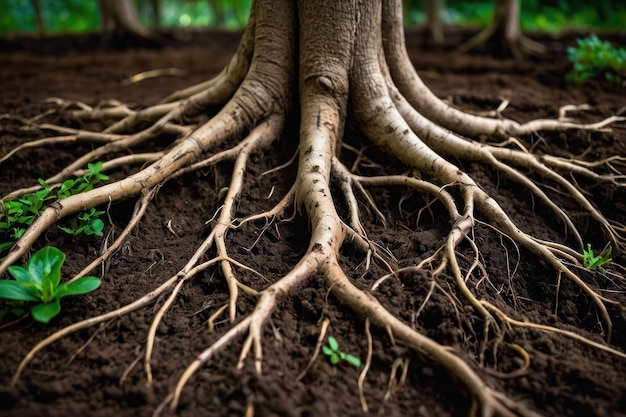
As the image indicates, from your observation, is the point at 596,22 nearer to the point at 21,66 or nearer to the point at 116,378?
the point at 21,66

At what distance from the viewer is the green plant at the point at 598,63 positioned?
13.6 feet

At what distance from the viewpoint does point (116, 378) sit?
66.5 inches

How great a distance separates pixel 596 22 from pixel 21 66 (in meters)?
11.3

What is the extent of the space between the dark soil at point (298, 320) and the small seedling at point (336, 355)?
0.04 metres

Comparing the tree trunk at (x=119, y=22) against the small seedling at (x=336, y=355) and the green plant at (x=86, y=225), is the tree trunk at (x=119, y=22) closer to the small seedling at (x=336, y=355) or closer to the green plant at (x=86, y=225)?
the green plant at (x=86, y=225)

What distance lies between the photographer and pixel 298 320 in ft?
6.41

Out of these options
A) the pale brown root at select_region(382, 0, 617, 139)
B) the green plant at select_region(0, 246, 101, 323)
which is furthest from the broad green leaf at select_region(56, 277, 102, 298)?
the pale brown root at select_region(382, 0, 617, 139)

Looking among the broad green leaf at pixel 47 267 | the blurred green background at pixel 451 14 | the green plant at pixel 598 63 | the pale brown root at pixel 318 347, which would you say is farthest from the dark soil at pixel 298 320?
the blurred green background at pixel 451 14

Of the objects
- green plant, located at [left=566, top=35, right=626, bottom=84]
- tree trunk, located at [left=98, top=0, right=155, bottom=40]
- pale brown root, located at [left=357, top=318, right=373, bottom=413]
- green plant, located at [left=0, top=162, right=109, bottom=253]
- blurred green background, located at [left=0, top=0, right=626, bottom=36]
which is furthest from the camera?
blurred green background, located at [left=0, top=0, right=626, bottom=36]

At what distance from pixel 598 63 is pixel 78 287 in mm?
4433

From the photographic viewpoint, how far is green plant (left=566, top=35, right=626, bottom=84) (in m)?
4.16

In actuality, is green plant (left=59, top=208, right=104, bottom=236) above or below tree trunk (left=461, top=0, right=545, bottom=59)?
below

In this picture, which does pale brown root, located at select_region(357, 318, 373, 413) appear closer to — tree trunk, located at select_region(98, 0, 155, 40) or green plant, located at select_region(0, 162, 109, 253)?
green plant, located at select_region(0, 162, 109, 253)

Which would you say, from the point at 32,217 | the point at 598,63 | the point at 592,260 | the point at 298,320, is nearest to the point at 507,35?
the point at 598,63
